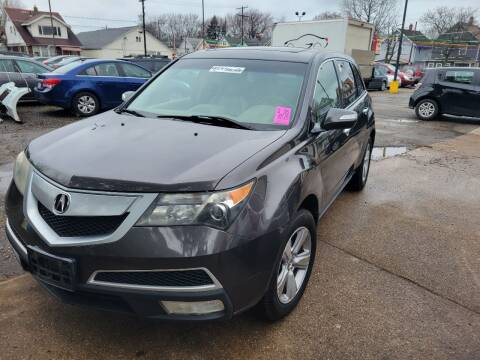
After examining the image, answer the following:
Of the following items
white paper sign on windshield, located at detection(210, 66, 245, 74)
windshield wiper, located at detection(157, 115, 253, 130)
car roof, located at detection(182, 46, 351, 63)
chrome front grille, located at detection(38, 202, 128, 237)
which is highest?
car roof, located at detection(182, 46, 351, 63)

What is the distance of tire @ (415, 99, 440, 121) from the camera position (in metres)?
11.9

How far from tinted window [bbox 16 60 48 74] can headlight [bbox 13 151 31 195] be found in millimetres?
10095

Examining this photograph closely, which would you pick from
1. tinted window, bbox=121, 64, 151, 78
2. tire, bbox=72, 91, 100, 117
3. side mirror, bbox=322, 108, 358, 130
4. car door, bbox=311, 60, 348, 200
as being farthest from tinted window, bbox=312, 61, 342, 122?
tinted window, bbox=121, 64, 151, 78

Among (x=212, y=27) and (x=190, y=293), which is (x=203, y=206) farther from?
(x=212, y=27)

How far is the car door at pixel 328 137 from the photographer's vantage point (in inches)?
118

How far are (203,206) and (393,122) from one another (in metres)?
11.1

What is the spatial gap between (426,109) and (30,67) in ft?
38.8

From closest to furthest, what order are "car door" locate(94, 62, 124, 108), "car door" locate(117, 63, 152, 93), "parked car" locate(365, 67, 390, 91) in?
"car door" locate(94, 62, 124, 108)
"car door" locate(117, 63, 152, 93)
"parked car" locate(365, 67, 390, 91)

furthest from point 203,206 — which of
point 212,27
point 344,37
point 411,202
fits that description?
point 212,27

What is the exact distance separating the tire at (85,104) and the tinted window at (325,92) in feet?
25.6

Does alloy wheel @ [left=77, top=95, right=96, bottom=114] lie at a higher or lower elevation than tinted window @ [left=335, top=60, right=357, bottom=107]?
lower

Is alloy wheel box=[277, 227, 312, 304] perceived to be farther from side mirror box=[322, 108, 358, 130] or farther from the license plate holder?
the license plate holder

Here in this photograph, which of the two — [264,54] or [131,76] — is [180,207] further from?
[131,76]

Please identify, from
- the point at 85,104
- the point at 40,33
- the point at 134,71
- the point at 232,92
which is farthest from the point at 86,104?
the point at 40,33
